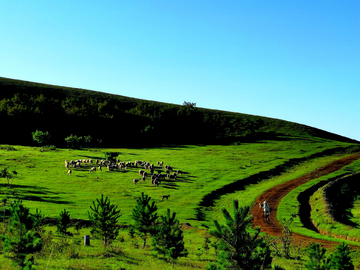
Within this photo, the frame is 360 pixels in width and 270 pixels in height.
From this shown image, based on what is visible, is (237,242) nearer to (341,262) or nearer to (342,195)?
(341,262)

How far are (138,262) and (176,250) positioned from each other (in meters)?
3.05

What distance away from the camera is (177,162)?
82.7 meters

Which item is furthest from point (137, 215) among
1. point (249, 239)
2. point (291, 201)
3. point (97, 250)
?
point (291, 201)

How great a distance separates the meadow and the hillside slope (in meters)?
22.1

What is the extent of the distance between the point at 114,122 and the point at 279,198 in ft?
288

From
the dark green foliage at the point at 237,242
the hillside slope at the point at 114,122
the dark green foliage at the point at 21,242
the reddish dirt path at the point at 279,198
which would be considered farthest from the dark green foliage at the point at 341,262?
the hillside slope at the point at 114,122

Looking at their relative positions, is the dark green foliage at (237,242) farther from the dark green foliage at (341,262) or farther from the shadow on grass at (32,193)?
the shadow on grass at (32,193)

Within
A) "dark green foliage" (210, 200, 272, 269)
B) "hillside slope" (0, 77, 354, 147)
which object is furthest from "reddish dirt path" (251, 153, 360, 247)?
"hillside slope" (0, 77, 354, 147)

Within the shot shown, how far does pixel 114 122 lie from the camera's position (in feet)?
433

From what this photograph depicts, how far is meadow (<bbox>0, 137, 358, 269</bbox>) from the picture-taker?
78.3 feet

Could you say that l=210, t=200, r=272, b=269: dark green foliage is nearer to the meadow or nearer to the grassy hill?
the meadow

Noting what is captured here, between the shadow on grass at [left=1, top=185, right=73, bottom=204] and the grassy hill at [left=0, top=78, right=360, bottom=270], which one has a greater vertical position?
the grassy hill at [left=0, top=78, right=360, bottom=270]

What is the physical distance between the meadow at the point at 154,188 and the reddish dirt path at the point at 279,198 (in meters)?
1.92

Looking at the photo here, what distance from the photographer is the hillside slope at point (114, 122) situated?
381 feet
